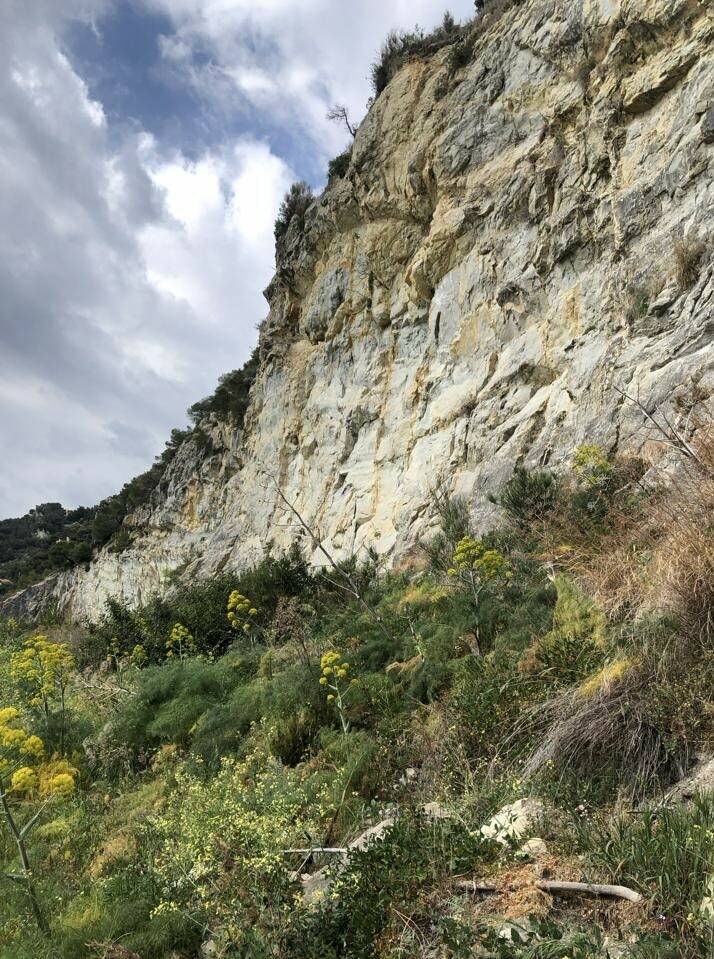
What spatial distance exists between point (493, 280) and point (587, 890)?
12756 millimetres

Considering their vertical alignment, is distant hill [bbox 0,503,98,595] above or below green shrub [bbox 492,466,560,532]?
above

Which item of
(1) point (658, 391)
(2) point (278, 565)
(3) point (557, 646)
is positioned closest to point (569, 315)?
(1) point (658, 391)

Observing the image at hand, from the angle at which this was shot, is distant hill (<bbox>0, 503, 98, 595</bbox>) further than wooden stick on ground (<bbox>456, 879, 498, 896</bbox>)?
Yes

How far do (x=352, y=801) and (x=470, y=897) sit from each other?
5.12ft

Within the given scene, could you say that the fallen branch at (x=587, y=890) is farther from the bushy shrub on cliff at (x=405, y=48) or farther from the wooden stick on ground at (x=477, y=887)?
the bushy shrub on cliff at (x=405, y=48)

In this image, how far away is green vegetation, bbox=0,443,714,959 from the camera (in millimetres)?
2268

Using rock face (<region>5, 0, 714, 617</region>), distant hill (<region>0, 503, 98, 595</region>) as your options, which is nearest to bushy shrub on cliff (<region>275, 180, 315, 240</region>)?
rock face (<region>5, 0, 714, 617</region>)

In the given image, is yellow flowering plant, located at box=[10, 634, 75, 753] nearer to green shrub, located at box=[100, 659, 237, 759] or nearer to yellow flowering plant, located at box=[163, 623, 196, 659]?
green shrub, located at box=[100, 659, 237, 759]

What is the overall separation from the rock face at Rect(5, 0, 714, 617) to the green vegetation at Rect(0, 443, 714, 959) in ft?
12.7

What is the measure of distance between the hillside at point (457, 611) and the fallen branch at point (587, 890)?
0.05ft

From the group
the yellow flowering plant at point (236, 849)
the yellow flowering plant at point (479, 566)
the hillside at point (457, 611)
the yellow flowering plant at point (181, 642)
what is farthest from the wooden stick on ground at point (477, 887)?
the yellow flowering plant at point (181, 642)

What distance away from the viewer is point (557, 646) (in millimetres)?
4004

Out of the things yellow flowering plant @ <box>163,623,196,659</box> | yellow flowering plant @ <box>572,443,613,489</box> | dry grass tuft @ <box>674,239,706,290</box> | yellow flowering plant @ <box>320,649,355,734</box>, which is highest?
dry grass tuft @ <box>674,239,706,290</box>

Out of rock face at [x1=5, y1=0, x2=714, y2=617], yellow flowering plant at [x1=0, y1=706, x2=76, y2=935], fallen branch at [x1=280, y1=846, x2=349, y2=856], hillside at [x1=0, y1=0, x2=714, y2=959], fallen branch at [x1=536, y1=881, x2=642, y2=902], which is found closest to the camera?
fallen branch at [x1=536, y1=881, x2=642, y2=902]
